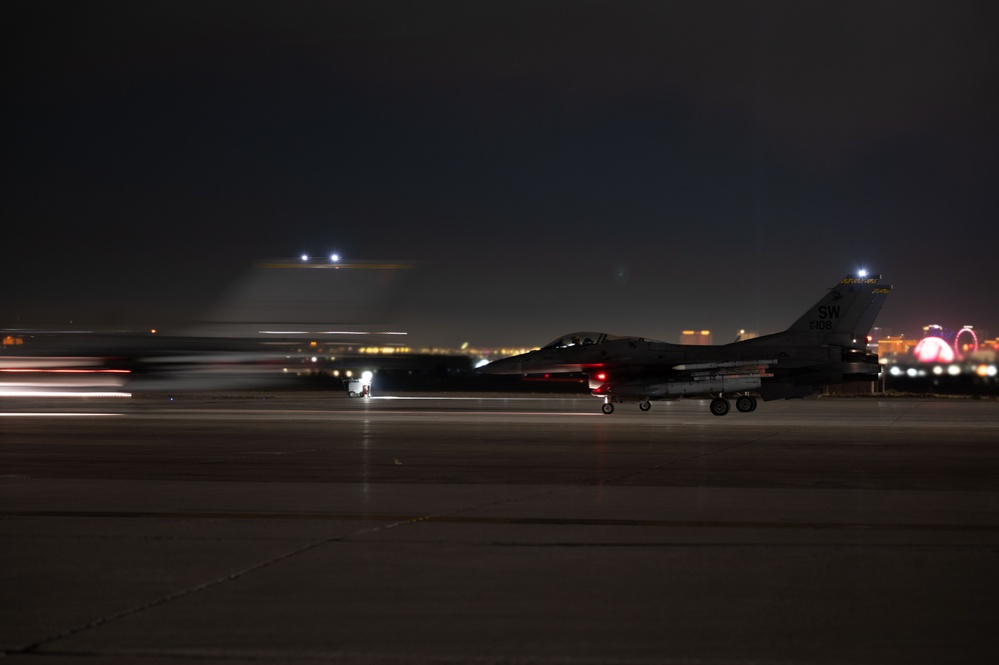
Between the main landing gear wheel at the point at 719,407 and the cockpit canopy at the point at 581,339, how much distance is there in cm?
387

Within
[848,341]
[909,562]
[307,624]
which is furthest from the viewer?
[848,341]

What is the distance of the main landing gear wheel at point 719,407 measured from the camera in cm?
2994

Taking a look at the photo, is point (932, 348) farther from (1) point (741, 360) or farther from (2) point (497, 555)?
(2) point (497, 555)

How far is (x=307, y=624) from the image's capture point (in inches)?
233

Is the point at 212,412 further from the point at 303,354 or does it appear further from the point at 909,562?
the point at 303,354

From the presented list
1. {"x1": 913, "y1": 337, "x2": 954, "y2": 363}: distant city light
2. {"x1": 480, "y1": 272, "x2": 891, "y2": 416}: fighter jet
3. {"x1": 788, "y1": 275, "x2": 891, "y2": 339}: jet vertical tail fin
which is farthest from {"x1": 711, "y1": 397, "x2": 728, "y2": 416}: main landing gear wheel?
{"x1": 913, "y1": 337, "x2": 954, "y2": 363}: distant city light

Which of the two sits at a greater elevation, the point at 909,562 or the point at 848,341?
the point at 848,341

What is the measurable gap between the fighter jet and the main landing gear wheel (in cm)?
3

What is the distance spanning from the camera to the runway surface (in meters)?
5.62

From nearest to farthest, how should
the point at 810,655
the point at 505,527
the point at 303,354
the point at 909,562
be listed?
the point at 810,655
the point at 909,562
the point at 505,527
the point at 303,354

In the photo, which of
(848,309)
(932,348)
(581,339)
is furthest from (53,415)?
(932,348)

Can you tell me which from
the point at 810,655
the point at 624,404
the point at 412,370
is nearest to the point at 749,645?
the point at 810,655

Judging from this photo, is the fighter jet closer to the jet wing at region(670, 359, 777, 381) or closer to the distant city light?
the jet wing at region(670, 359, 777, 381)

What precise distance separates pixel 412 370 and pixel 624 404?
261ft
